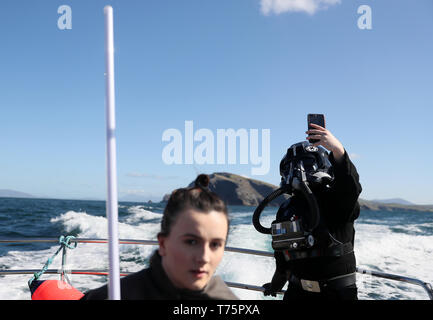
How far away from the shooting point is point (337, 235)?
200 cm

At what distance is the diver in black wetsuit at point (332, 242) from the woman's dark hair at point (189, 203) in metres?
0.86

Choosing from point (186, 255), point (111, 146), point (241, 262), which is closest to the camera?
point (111, 146)

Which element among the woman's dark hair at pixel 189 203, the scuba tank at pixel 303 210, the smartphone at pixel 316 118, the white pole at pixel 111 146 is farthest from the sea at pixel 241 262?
the smartphone at pixel 316 118

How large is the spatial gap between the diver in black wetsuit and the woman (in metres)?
0.88

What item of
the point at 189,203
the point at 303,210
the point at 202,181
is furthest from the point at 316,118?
the point at 189,203

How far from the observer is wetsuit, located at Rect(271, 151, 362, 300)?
191cm

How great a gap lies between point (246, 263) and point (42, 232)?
14.0 m

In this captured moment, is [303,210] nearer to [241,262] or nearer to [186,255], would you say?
[186,255]

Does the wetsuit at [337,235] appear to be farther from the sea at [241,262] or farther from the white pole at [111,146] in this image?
the white pole at [111,146]

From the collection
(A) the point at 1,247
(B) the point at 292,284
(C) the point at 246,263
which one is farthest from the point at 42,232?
(B) the point at 292,284

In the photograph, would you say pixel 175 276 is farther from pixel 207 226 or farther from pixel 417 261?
pixel 417 261

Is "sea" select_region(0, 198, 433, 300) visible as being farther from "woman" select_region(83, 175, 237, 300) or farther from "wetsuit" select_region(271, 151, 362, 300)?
"wetsuit" select_region(271, 151, 362, 300)

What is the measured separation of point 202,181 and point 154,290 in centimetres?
45
